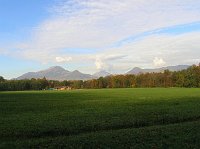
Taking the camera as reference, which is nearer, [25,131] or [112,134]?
[112,134]

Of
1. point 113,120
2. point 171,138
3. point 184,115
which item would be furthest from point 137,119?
point 171,138

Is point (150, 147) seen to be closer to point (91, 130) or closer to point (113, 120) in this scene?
point (91, 130)

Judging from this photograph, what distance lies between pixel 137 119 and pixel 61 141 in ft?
42.0

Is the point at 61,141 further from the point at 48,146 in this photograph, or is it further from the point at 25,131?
the point at 25,131

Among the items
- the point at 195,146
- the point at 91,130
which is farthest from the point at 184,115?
the point at 195,146

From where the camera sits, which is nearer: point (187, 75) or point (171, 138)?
point (171, 138)

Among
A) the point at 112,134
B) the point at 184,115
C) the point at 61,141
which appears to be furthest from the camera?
the point at 184,115

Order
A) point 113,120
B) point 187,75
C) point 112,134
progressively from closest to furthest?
point 112,134 < point 113,120 < point 187,75

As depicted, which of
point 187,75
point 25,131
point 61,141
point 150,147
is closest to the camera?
point 150,147

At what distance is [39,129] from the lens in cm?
2600

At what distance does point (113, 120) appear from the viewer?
3084 centimetres

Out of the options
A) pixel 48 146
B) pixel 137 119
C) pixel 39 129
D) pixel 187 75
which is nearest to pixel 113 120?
pixel 137 119

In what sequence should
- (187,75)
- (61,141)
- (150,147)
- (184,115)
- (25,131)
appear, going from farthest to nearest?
(187,75) → (184,115) → (25,131) → (61,141) → (150,147)

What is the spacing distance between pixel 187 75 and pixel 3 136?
568 feet
